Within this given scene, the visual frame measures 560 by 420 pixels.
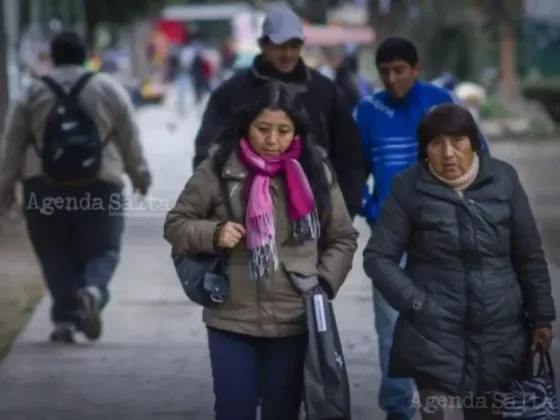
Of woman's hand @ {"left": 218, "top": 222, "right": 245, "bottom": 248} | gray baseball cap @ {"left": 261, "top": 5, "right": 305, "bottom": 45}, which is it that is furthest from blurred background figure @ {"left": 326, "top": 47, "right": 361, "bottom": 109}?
woman's hand @ {"left": 218, "top": 222, "right": 245, "bottom": 248}

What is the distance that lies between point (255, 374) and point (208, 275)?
0.38m

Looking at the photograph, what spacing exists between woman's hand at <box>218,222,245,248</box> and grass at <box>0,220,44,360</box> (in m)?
4.24

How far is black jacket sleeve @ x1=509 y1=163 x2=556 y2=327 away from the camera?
5.27 m

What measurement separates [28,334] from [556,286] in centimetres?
369

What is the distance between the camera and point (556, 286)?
10.9 metres

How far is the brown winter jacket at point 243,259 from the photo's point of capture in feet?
17.2

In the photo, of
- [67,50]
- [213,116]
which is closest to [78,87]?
[67,50]

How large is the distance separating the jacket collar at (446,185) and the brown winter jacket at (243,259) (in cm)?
40

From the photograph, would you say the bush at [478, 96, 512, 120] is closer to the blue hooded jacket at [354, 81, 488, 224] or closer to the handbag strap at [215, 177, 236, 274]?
the blue hooded jacket at [354, 81, 488, 224]

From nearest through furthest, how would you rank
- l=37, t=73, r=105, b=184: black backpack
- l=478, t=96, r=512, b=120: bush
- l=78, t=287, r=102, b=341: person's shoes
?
l=37, t=73, r=105, b=184: black backpack → l=78, t=287, r=102, b=341: person's shoes → l=478, t=96, r=512, b=120: bush

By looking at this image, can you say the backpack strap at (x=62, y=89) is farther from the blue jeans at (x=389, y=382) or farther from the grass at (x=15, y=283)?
the blue jeans at (x=389, y=382)

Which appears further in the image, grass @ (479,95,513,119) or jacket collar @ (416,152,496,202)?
grass @ (479,95,513,119)

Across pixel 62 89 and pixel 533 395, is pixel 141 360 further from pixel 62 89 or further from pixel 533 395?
pixel 533 395

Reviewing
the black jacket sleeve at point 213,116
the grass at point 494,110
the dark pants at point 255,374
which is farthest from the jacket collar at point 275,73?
the grass at point 494,110
